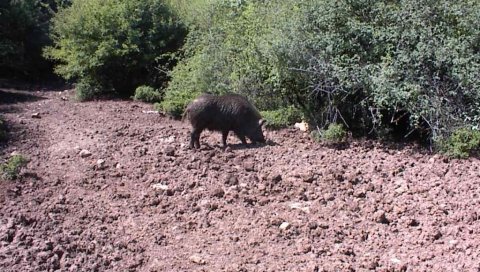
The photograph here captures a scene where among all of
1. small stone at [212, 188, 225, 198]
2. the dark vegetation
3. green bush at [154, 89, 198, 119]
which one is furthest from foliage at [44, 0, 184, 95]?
small stone at [212, 188, 225, 198]

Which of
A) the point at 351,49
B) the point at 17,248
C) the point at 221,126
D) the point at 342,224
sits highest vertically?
the point at 351,49

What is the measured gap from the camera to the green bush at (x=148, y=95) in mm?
13672

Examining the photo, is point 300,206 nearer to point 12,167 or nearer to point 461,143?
point 461,143

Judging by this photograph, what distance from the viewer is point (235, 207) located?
6.98 metres

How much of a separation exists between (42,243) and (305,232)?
8.64 ft

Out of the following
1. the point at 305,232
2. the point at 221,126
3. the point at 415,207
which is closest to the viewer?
the point at 305,232

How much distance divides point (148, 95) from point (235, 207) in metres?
7.21

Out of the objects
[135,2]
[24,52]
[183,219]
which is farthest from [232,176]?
[24,52]

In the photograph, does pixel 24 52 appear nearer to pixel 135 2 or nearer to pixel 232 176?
pixel 135 2

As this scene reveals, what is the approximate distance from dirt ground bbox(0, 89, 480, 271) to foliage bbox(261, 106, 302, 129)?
0.49 metres

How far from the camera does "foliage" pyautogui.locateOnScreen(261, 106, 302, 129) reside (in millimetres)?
10227

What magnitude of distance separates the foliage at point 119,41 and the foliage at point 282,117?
460 centimetres

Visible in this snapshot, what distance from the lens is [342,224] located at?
21.3 feet

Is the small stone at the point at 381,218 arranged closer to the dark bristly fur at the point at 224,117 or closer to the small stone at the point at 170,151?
the dark bristly fur at the point at 224,117
